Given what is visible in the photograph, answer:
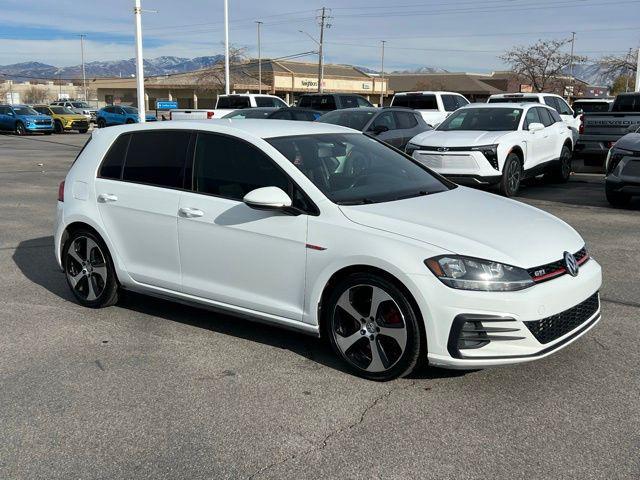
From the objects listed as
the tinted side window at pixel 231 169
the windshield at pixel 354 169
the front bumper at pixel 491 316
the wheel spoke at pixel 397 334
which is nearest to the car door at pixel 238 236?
the tinted side window at pixel 231 169

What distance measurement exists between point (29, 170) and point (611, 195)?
1376 centimetres

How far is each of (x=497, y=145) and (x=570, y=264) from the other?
24.4ft

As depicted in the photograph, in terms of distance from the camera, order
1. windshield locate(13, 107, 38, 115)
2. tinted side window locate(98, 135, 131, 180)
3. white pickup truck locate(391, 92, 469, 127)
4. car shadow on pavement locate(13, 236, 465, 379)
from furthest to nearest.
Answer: windshield locate(13, 107, 38, 115), white pickup truck locate(391, 92, 469, 127), tinted side window locate(98, 135, 131, 180), car shadow on pavement locate(13, 236, 465, 379)

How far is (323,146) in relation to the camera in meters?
4.92

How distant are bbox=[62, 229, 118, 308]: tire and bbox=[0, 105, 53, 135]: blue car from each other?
1232 inches

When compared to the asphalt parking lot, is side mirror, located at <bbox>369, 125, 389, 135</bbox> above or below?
above

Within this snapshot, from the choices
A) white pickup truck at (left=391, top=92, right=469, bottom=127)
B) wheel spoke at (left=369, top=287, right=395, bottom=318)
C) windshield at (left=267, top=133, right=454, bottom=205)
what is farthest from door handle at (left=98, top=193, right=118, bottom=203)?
white pickup truck at (left=391, top=92, right=469, bottom=127)

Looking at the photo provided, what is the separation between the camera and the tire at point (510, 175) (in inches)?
448

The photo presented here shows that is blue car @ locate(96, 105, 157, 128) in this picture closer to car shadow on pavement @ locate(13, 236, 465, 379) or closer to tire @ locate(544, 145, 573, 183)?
tire @ locate(544, 145, 573, 183)

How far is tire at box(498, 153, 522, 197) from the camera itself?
37.4 ft

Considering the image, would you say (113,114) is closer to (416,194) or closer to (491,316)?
(416,194)

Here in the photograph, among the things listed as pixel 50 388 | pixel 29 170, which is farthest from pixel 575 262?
pixel 29 170

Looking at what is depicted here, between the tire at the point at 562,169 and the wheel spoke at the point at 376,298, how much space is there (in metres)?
10.8

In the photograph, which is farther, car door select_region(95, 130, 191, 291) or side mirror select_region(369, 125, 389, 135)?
side mirror select_region(369, 125, 389, 135)
